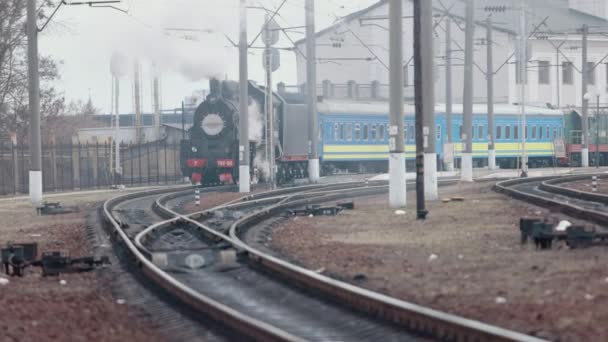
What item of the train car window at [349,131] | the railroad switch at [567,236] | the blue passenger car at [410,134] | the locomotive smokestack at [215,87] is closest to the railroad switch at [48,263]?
the railroad switch at [567,236]

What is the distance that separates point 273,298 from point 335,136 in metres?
38.6

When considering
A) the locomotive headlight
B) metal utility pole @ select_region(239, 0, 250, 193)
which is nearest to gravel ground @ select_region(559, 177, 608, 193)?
metal utility pole @ select_region(239, 0, 250, 193)

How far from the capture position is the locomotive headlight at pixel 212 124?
42531 millimetres

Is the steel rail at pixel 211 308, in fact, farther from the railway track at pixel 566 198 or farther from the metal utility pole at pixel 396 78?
the metal utility pole at pixel 396 78

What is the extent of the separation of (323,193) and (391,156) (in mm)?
8002

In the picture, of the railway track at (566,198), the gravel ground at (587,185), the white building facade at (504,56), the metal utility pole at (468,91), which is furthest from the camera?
the white building facade at (504,56)

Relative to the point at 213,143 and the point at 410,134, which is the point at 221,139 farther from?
the point at 410,134

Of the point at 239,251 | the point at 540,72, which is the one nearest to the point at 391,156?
the point at 239,251

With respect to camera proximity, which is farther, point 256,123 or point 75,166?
point 75,166

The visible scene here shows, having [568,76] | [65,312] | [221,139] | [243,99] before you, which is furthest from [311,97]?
[568,76]

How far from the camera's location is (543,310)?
31.2ft

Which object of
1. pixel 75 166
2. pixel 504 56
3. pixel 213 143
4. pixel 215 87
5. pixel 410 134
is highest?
pixel 504 56

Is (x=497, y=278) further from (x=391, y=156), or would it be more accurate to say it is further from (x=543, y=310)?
(x=391, y=156)

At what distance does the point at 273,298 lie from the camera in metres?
11.5
